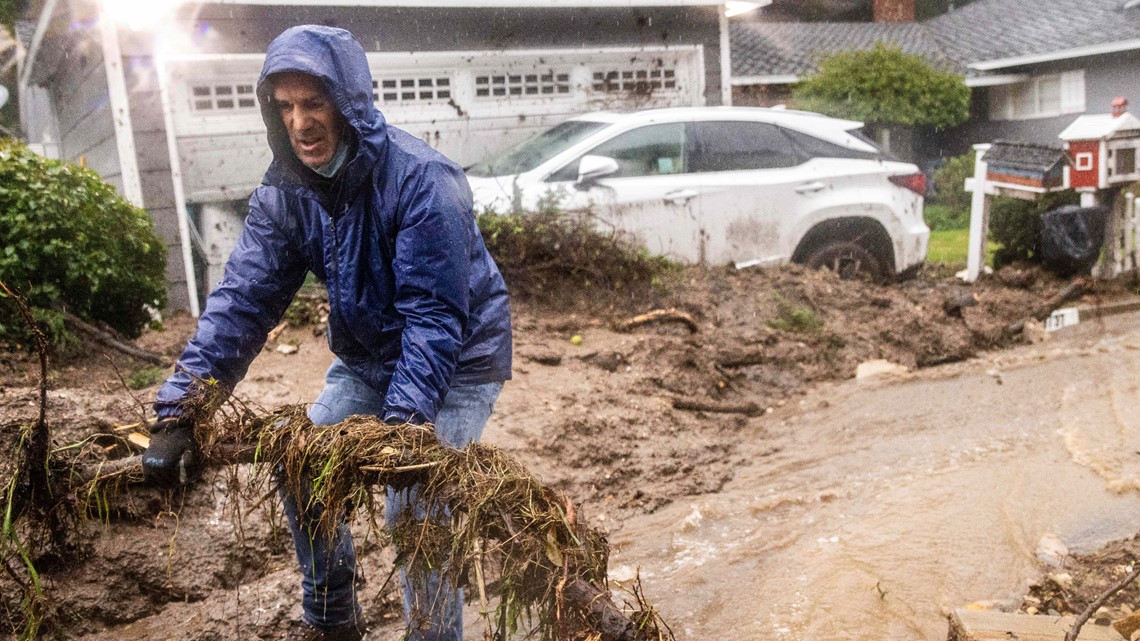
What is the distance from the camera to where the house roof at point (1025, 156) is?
31.0ft

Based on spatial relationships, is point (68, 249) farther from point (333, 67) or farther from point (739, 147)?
point (739, 147)

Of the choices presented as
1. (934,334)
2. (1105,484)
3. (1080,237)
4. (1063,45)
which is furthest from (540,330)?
(1063,45)

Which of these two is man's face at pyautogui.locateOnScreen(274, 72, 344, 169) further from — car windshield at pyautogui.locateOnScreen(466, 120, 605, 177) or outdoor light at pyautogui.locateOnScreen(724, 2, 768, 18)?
outdoor light at pyautogui.locateOnScreen(724, 2, 768, 18)

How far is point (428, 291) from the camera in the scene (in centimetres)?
254

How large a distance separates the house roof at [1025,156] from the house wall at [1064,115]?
23.5 feet

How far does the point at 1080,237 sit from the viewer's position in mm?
9508

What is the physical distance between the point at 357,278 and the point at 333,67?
1.93 feet

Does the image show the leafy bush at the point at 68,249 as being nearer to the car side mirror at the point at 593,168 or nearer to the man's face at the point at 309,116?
the car side mirror at the point at 593,168

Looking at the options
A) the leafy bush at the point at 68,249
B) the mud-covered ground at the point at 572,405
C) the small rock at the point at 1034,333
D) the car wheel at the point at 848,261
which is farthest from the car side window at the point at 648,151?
the leafy bush at the point at 68,249

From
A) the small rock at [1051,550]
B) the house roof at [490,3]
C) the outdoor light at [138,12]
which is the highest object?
the house roof at [490,3]

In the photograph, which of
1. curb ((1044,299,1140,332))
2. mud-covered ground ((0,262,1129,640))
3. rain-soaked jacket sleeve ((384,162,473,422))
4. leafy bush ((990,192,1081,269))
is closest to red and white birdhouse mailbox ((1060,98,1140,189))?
leafy bush ((990,192,1081,269))

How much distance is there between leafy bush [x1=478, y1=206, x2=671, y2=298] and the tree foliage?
35.7ft

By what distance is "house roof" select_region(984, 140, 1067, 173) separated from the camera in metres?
9.46

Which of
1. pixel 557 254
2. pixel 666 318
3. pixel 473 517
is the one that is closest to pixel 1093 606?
pixel 473 517
